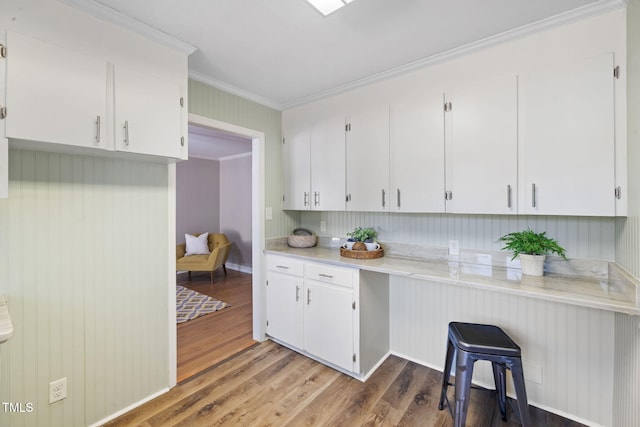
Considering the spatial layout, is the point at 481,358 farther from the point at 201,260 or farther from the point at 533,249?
the point at 201,260

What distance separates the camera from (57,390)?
5.25 feet

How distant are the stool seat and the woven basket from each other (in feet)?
5.08

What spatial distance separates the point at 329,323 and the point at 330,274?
41cm

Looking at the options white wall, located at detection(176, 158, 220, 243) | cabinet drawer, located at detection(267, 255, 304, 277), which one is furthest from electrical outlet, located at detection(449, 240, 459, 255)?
white wall, located at detection(176, 158, 220, 243)

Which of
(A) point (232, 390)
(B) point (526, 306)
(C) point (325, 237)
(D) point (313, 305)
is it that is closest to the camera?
(B) point (526, 306)

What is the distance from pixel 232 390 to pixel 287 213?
1740 mm

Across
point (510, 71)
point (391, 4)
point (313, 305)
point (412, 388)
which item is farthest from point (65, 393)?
point (510, 71)

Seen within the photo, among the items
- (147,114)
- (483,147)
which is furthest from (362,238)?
(147,114)

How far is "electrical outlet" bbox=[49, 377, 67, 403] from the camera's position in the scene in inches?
62.3

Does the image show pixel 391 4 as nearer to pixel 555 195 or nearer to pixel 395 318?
pixel 555 195

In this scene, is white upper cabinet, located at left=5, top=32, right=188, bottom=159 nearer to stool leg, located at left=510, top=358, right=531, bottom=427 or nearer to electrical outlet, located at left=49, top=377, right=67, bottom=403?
electrical outlet, located at left=49, top=377, right=67, bottom=403

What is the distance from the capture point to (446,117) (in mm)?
2014

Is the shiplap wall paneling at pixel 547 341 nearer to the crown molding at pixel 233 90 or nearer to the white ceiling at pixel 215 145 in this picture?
the crown molding at pixel 233 90

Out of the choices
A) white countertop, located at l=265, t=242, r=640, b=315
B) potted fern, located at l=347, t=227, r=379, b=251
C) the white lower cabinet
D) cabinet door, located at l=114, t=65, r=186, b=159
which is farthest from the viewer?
potted fern, located at l=347, t=227, r=379, b=251
